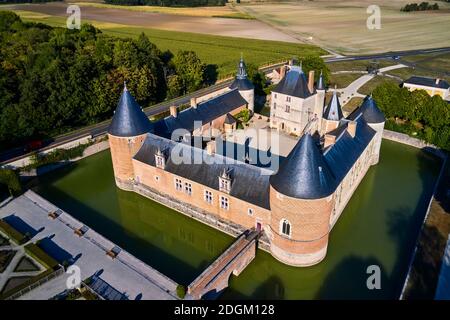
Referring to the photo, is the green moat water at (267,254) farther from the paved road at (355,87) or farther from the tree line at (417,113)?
the paved road at (355,87)

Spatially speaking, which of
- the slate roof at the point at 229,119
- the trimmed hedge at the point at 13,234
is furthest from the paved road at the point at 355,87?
the trimmed hedge at the point at 13,234

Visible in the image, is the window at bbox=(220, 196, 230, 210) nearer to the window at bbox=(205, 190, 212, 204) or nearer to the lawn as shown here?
the window at bbox=(205, 190, 212, 204)

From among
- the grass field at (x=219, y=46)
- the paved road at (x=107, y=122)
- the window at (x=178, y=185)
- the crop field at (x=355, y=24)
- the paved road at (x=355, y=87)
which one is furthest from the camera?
the crop field at (x=355, y=24)

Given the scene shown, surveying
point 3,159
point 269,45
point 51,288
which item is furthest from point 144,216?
point 269,45

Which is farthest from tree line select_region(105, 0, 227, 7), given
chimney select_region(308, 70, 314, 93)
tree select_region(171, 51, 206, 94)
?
chimney select_region(308, 70, 314, 93)

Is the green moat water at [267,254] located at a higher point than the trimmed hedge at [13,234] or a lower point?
lower

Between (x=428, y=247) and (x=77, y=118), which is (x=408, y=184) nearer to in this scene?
(x=428, y=247)
